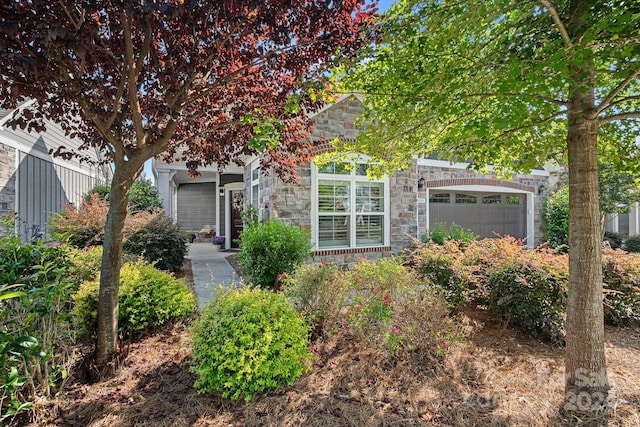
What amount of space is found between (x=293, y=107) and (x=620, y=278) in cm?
472

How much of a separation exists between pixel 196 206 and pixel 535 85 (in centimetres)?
1610

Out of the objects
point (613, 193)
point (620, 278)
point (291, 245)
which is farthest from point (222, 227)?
point (613, 193)

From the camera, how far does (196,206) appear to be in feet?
53.5

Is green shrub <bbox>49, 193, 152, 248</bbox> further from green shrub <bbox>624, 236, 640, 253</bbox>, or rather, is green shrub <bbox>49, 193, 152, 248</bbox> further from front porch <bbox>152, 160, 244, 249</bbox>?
green shrub <bbox>624, 236, 640, 253</bbox>

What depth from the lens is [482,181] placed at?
33.7 feet

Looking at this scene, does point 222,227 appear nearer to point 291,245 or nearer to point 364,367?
point 291,245

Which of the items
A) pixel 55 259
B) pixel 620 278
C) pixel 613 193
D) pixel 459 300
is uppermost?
pixel 613 193

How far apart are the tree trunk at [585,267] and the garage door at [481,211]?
7127mm

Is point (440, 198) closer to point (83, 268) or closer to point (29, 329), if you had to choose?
point (83, 268)

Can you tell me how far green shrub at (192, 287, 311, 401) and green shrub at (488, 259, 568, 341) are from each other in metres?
2.57

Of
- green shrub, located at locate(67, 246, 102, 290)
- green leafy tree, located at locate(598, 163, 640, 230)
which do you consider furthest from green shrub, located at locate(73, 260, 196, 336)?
green leafy tree, located at locate(598, 163, 640, 230)

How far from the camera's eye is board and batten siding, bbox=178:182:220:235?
1605 cm

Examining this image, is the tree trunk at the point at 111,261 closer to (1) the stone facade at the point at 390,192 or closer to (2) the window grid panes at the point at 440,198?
(1) the stone facade at the point at 390,192

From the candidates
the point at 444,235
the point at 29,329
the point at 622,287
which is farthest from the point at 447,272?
the point at 444,235
